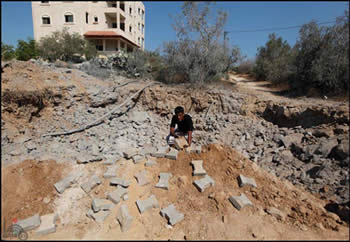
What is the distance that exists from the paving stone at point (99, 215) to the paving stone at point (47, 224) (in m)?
0.46

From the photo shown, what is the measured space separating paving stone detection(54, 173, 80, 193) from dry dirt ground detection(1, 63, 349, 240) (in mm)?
83

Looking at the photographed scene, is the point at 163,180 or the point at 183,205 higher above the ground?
the point at 163,180

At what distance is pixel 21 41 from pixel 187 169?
43.5ft

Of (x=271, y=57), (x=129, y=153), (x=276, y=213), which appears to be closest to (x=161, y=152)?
(x=129, y=153)

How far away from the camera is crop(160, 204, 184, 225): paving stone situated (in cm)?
271

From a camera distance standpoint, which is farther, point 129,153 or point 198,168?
point 129,153

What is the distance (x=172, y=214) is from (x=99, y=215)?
1.20m

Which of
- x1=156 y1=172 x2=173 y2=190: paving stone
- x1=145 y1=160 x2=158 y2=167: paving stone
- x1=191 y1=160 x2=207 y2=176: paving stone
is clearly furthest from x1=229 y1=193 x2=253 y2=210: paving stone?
x1=145 y1=160 x2=158 y2=167: paving stone

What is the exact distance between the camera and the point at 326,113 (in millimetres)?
4301

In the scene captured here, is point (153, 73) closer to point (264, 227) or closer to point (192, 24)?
point (192, 24)

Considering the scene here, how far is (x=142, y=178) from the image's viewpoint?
3477mm

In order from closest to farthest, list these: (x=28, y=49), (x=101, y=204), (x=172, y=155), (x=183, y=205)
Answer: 1. (x=101, y=204)
2. (x=183, y=205)
3. (x=172, y=155)
4. (x=28, y=49)

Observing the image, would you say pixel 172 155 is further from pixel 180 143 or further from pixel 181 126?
pixel 181 126

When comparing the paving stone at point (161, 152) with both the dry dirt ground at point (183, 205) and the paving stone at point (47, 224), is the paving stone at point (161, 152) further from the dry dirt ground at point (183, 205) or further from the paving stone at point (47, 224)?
the paving stone at point (47, 224)
